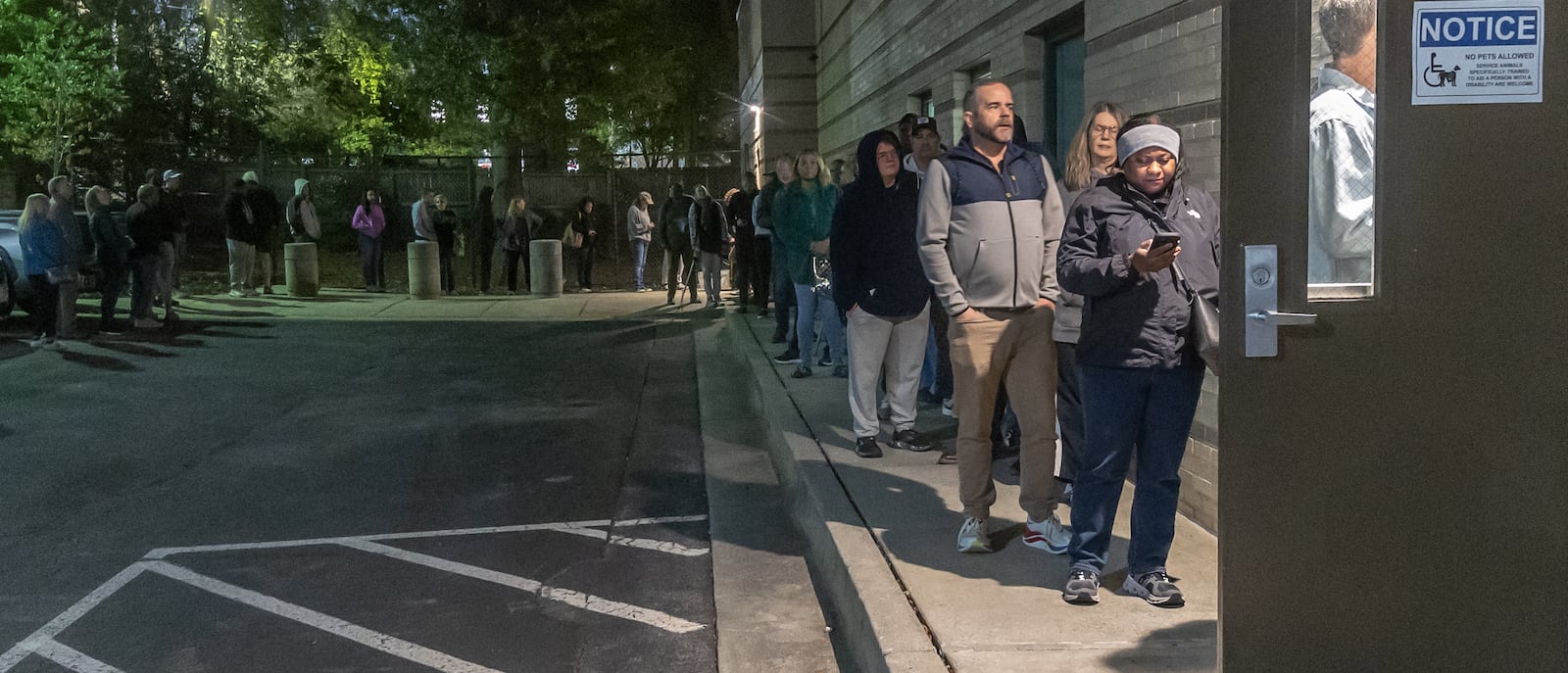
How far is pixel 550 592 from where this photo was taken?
596cm

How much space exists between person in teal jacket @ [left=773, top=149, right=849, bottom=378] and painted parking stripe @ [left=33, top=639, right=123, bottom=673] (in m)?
5.51

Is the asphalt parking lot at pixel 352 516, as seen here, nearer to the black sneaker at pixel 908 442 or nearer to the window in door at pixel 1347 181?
the black sneaker at pixel 908 442

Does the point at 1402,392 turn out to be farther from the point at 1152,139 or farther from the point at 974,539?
the point at 974,539

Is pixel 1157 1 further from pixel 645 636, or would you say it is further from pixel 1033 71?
pixel 645 636

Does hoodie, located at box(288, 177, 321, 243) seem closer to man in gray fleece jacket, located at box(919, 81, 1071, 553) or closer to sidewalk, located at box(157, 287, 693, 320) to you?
sidewalk, located at box(157, 287, 693, 320)

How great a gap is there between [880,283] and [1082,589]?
113 inches

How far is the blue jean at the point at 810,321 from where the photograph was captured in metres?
10.3

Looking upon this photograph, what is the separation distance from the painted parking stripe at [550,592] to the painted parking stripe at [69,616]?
0.97 metres

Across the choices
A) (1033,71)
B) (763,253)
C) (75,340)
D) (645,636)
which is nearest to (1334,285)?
(645,636)

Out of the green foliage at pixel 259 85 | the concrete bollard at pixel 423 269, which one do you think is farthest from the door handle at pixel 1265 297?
the green foliage at pixel 259 85

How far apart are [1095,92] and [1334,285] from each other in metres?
4.55

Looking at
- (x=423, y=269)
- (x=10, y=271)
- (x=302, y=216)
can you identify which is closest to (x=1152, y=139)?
(x=10, y=271)

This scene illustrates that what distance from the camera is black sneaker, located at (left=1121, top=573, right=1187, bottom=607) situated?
488 cm

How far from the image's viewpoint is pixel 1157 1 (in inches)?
266
